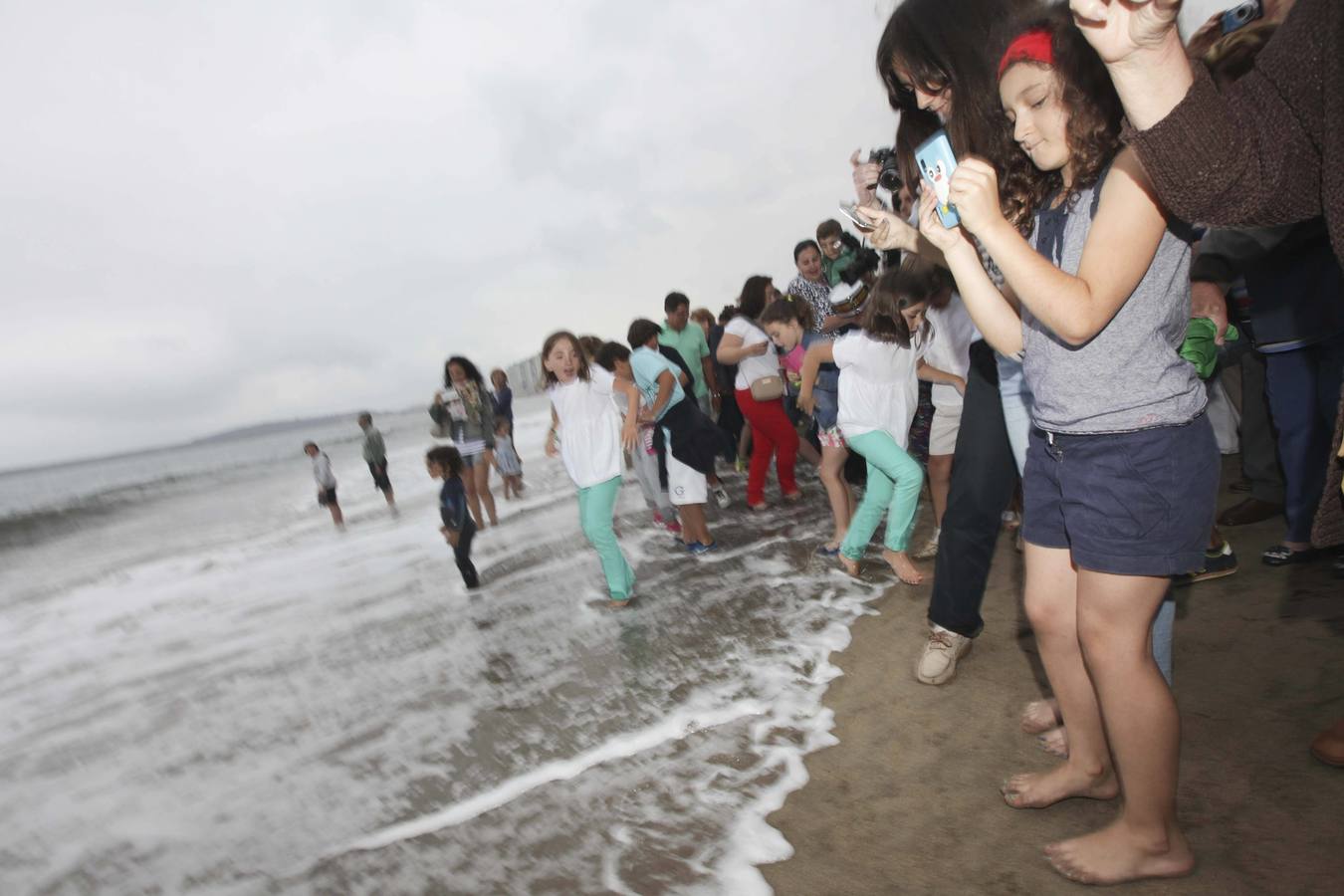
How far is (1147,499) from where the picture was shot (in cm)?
153

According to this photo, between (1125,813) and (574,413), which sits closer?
(1125,813)

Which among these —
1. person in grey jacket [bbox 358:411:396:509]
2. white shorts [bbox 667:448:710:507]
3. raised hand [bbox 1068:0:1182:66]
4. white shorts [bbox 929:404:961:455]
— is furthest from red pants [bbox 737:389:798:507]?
person in grey jacket [bbox 358:411:396:509]

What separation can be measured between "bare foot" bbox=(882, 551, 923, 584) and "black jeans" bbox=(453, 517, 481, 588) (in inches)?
141

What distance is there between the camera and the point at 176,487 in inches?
1355

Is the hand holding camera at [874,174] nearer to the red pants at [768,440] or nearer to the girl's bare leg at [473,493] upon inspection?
the red pants at [768,440]

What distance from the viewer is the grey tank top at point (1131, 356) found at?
4.86 feet

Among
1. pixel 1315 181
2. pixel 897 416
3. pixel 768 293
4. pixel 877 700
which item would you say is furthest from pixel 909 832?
pixel 768 293

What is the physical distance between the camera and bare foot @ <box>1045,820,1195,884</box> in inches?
67.7

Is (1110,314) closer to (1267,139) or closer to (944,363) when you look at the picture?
(1267,139)

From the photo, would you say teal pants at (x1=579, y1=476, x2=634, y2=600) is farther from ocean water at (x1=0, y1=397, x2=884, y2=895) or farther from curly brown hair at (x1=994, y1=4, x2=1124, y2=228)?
curly brown hair at (x1=994, y1=4, x2=1124, y2=228)

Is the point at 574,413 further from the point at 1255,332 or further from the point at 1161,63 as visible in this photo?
the point at 1161,63

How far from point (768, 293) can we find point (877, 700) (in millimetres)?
5455

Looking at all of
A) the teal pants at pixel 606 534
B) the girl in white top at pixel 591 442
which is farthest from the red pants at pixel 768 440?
the teal pants at pixel 606 534

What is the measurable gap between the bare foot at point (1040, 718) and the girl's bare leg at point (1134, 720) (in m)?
0.72
